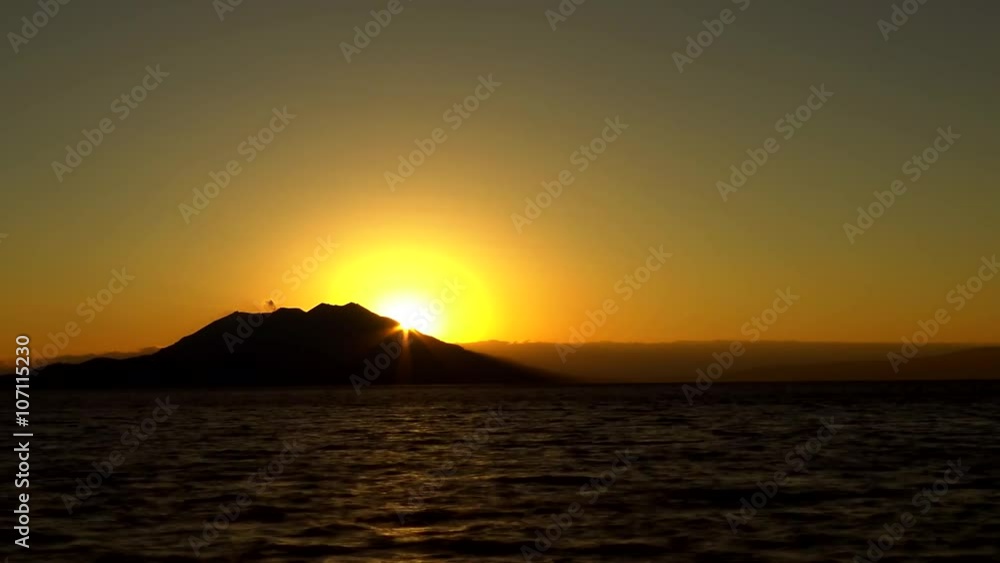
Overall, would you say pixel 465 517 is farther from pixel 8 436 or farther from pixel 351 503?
pixel 8 436

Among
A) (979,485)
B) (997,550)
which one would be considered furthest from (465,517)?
(979,485)

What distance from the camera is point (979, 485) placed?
136 ft

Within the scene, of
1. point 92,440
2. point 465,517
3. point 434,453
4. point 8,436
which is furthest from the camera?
point 8,436

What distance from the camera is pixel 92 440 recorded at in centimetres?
7456

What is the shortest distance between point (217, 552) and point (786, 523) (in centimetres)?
1806

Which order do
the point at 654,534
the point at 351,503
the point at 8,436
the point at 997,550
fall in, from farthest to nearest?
the point at 8,436 → the point at 351,503 → the point at 654,534 → the point at 997,550

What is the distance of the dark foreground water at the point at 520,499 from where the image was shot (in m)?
28.6

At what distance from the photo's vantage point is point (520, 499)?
125ft

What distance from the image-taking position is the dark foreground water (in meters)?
28.6

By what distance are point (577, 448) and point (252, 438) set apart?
28000mm

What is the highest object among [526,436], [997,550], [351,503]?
[526,436]

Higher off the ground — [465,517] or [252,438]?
[252,438]

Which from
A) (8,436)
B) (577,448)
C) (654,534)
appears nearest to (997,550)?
(654,534)

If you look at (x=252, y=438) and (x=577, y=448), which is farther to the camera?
(x=252, y=438)
